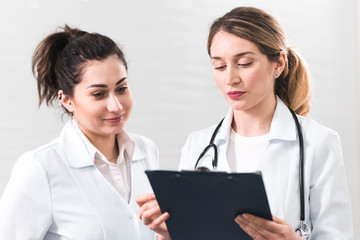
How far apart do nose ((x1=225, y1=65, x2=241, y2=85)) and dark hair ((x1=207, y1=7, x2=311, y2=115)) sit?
0.09 metres

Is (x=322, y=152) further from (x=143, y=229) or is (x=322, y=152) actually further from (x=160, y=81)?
(x=160, y=81)

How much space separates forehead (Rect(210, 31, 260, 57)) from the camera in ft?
4.83

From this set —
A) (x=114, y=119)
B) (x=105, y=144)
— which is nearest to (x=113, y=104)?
(x=114, y=119)

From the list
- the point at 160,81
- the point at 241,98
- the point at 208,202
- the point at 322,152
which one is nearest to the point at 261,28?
the point at 241,98

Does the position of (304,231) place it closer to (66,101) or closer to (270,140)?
(270,140)

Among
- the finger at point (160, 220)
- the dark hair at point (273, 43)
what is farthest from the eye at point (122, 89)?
the finger at point (160, 220)

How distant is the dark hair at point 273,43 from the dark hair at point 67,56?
0.39 metres

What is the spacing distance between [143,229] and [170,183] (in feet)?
2.05

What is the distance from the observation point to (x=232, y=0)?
112 inches

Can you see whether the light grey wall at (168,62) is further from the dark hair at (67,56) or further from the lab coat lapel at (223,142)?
the lab coat lapel at (223,142)

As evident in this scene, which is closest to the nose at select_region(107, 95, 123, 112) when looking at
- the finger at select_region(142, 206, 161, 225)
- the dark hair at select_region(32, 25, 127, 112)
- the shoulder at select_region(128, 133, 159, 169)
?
the dark hair at select_region(32, 25, 127, 112)

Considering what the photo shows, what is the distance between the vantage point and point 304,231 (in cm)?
138

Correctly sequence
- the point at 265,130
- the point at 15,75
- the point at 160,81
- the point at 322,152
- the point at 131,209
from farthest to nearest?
the point at 160,81 → the point at 15,75 → the point at 131,209 → the point at 265,130 → the point at 322,152

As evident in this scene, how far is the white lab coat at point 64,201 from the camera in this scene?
64.0 inches
